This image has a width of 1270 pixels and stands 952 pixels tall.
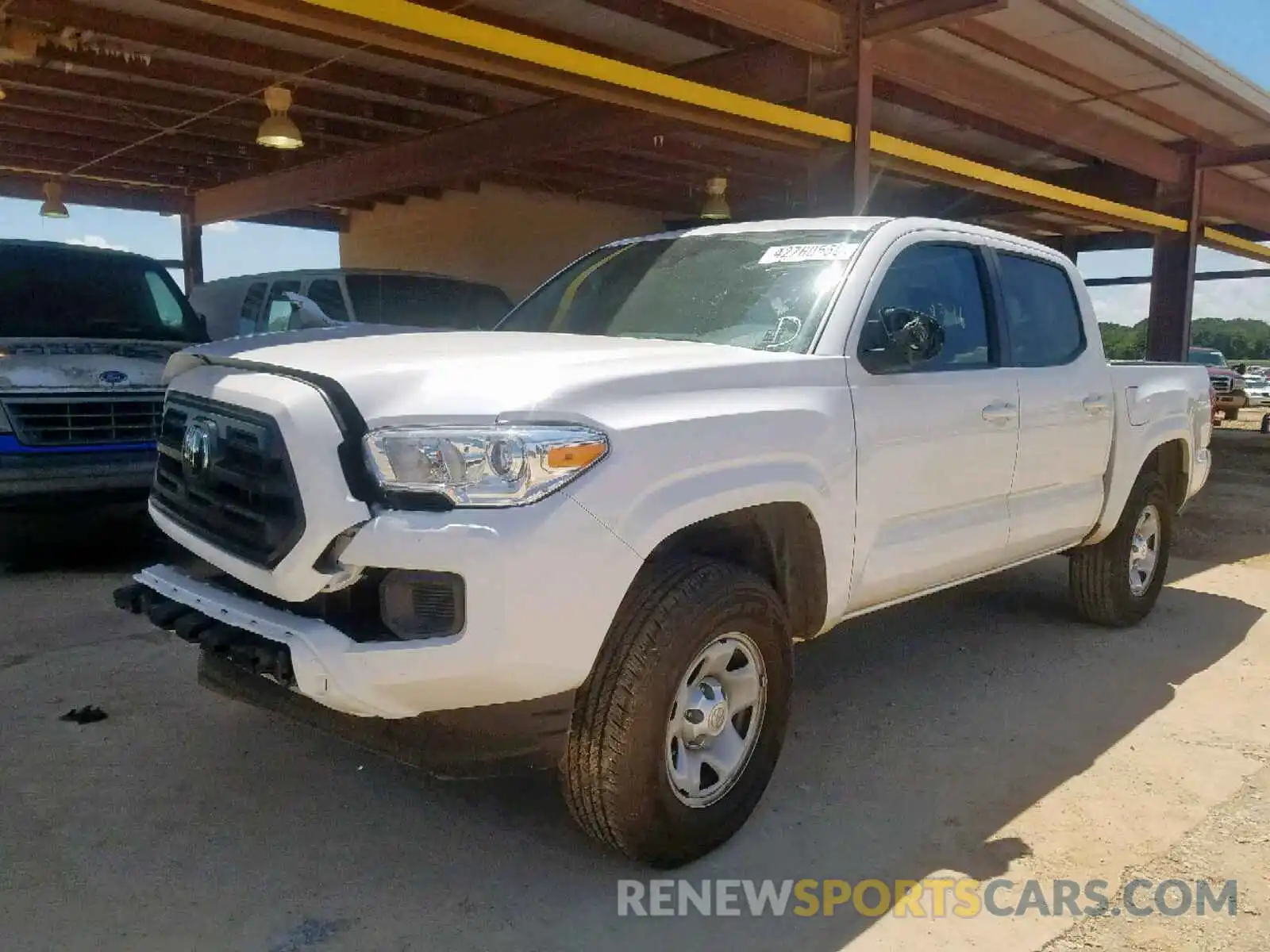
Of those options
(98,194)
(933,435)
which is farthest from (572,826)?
(98,194)

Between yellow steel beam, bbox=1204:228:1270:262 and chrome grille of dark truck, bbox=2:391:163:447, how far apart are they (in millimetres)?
13135

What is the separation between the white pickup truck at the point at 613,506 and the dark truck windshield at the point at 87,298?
3.66m

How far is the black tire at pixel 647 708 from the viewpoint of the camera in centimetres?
257

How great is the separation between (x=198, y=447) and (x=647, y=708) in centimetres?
145

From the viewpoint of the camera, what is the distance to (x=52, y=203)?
14625 mm

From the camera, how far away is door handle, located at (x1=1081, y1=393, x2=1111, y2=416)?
458cm

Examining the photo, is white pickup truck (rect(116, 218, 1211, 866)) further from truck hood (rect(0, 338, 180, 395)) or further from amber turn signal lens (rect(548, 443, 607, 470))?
truck hood (rect(0, 338, 180, 395))

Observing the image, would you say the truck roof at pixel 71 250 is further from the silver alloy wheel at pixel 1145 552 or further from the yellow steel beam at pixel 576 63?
the silver alloy wheel at pixel 1145 552

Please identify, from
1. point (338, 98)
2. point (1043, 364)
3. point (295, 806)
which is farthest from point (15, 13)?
point (1043, 364)

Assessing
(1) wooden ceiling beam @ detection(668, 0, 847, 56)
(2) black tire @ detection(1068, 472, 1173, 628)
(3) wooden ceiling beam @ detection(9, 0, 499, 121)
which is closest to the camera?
(2) black tire @ detection(1068, 472, 1173, 628)

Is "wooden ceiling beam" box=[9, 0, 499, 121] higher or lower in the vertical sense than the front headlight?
higher

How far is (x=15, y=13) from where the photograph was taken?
24.3 feet

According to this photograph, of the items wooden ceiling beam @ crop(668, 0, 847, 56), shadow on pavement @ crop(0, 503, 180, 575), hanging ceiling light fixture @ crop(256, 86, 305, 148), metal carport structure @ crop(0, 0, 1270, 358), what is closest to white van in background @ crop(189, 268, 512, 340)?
hanging ceiling light fixture @ crop(256, 86, 305, 148)

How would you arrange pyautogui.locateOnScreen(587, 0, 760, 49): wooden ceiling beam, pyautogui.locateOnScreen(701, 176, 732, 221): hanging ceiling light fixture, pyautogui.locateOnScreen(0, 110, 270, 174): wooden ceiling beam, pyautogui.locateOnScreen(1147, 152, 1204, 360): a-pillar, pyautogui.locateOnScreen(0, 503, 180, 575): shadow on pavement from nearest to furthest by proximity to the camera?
pyautogui.locateOnScreen(0, 503, 180, 575): shadow on pavement, pyautogui.locateOnScreen(587, 0, 760, 49): wooden ceiling beam, pyautogui.locateOnScreen(0, 110, 270, 174): wooden ceiling beam, pyautogui.locateOnScreen(1147, 152, 1204, 360): a-pillar, pyautogui.locateOnScreen(701, 176, 732, 221): hanging ceiling light fixture
